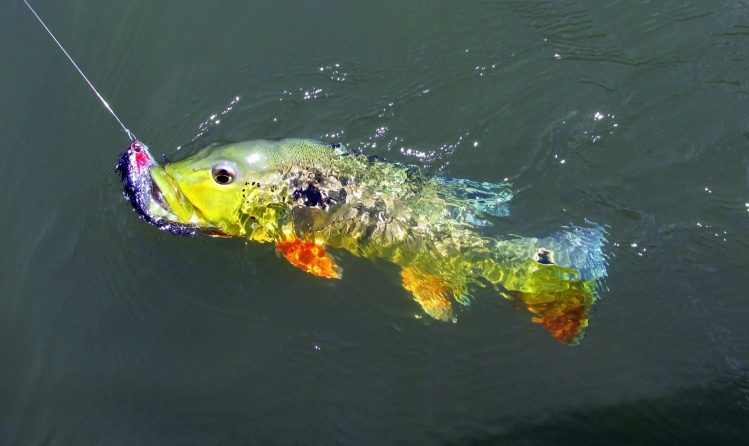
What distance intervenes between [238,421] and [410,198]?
6.94 ft

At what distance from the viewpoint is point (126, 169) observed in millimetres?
4715

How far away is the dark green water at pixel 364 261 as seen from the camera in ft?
14.8

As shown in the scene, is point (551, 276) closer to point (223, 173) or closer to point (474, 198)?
point (474, 198)

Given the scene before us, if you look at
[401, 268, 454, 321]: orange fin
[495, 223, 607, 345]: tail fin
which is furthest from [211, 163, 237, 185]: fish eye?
[495, 223, 607, 345]: tail fin

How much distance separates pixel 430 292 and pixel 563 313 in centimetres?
99

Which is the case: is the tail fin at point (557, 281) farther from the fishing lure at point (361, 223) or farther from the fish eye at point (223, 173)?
the fish eye at point (223, 173)

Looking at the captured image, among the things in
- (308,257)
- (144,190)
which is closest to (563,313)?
(308,257)

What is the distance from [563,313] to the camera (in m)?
4.61

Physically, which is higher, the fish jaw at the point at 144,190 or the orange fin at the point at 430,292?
the fish jaw at the point at 144,190

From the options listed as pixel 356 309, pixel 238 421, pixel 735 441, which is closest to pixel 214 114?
pixel 356 309

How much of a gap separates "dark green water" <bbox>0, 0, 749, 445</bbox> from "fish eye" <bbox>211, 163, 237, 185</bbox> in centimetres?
98

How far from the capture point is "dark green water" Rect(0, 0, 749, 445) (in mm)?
4508

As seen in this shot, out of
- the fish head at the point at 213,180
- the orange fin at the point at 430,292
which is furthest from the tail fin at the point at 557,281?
the fish head at the point at 213,180

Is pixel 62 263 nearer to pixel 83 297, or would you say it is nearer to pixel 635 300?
pixel 83 297
